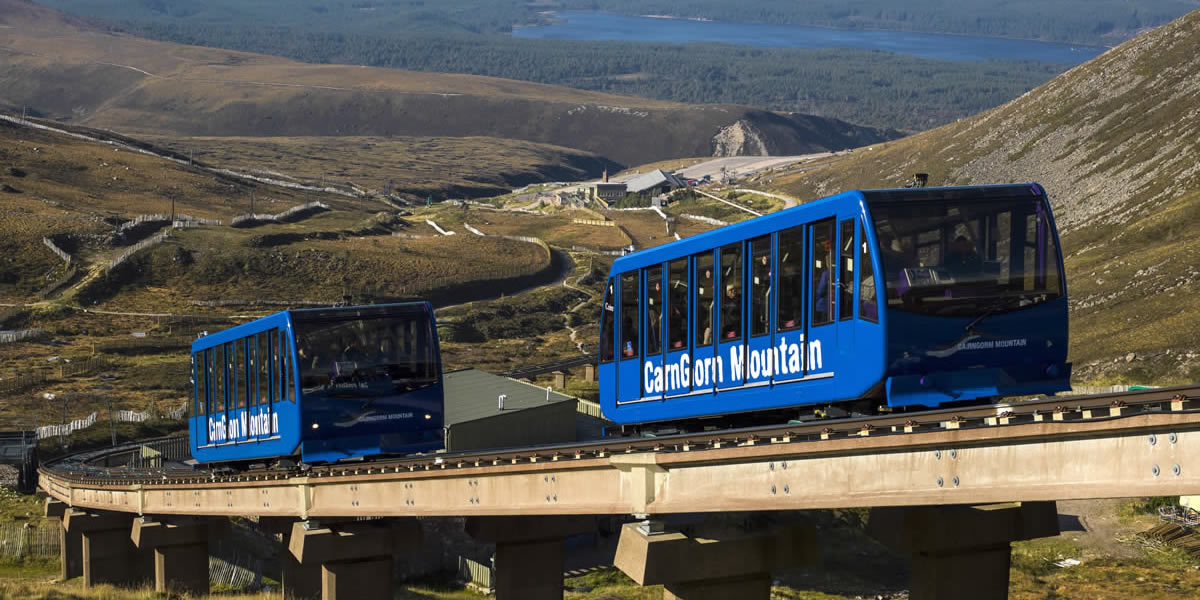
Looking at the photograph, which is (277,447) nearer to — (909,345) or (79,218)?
(909,345)

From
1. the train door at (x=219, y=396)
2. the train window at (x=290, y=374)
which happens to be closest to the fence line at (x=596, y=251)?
the train door at (x=219, y=396)

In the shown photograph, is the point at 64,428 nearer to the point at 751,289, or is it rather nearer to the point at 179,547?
the point at 179,547

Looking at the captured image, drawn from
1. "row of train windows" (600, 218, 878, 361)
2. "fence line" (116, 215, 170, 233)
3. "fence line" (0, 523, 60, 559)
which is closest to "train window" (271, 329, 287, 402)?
"row of train windows" (600, 218, 878, 361)

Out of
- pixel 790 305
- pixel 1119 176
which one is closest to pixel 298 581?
pixel 790 305

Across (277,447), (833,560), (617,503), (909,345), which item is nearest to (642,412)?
(617,503)

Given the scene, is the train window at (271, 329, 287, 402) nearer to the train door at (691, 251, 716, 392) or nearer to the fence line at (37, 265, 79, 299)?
the train door at (691, 251, 716, 392)

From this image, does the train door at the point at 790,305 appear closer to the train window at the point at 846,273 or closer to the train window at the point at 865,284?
the train window at the point at 846,273
